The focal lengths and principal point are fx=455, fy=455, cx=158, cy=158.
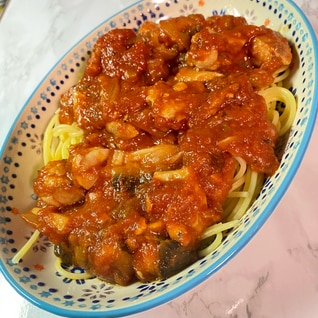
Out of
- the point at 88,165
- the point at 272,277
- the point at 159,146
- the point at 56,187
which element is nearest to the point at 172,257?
the point at 272,277

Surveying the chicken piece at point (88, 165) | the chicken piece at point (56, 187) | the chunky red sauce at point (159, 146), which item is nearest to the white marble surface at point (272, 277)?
the chunky red sauce at point (159, 146)

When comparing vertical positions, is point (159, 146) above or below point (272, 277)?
above

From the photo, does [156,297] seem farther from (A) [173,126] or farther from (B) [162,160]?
(A) [173,126]

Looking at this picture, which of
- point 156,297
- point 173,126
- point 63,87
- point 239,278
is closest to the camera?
point 156,297

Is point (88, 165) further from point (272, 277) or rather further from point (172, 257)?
point (272, 277)

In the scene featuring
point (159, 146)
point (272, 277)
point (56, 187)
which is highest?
point (159, 146)

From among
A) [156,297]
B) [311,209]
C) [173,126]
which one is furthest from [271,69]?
[156,297]

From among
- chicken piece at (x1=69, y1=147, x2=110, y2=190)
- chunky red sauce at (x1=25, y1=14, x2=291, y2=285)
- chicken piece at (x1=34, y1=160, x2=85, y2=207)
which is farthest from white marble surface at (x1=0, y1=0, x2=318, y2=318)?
chicken piece at (x1=69, y1=147, x2=110, y2=190)
